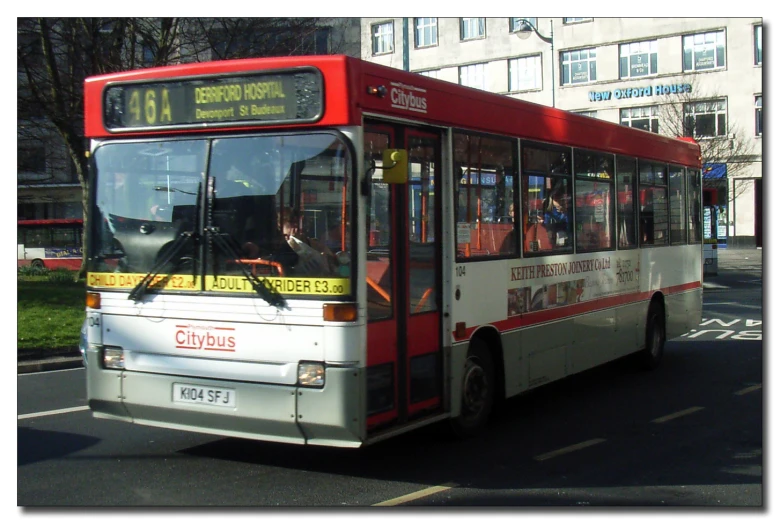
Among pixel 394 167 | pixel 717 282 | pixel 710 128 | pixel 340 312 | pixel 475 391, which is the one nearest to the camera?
pixel 340 312

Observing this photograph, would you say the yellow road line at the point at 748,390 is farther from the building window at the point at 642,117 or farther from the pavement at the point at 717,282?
the building window at the point at 642,117

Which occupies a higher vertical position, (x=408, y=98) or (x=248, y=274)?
(x=408, y=98)

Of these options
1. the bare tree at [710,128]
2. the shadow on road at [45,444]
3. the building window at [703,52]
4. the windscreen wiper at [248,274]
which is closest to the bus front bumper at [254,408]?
the windscreen wiper at [248,274]

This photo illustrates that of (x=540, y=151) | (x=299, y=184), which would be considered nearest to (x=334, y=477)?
(x=299, y=184)

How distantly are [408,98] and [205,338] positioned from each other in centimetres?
239

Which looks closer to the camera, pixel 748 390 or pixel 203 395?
pixel 203 395

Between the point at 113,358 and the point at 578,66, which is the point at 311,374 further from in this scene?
the point at 578,66

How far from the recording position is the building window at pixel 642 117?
3693cm

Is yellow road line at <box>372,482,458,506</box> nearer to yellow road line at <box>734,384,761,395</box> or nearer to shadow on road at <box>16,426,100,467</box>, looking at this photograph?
shadow on road at <box>16,426,100,467</box>

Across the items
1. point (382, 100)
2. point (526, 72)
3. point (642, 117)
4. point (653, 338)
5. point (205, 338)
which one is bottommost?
point (653, 338)

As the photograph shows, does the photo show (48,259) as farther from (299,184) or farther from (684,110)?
(299,184)

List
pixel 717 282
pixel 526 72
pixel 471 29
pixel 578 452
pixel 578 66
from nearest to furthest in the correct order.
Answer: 1. pixel 578 452
2. pixel 717 282
3. pixel 578 66
4. pixel 526 72
5. pixel 471 29

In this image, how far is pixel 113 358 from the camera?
Result: 6.86 m

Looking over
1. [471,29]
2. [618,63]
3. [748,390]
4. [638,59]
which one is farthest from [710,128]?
[748,390]
